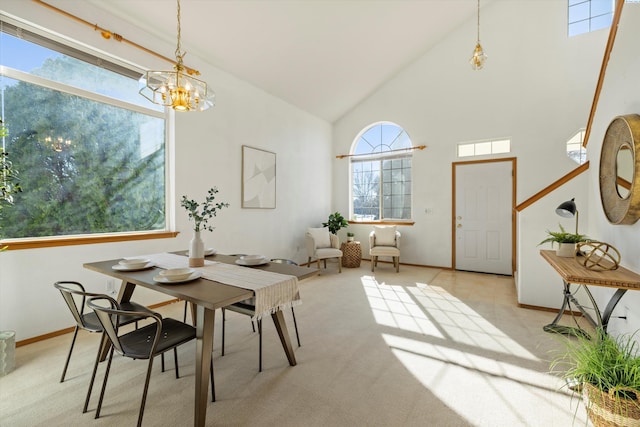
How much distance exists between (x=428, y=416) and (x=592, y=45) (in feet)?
18.9

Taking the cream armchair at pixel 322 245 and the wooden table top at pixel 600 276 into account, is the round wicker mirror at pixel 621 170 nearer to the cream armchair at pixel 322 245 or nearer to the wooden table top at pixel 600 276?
the wooden table top at pixel 600 276

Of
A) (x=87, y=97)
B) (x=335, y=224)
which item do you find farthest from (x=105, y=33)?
(x=335, y=224)

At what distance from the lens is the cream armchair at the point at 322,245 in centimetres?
510

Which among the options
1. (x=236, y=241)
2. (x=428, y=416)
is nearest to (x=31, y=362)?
(x=236, y=241)

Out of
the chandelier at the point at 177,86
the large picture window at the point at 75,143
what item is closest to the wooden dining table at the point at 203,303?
the chandelier at the point at 177,86

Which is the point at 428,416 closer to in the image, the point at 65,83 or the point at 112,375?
the point at 112,375

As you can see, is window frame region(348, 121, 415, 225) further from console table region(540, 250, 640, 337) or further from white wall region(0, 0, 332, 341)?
console table region(540, 250, 640, 337)

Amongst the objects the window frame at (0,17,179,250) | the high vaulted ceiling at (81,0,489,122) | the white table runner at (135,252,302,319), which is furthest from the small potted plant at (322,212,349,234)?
the white table runner at (135,252,302,319)

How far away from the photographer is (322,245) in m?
5.32

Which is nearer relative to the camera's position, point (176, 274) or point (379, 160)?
point (176, 274)

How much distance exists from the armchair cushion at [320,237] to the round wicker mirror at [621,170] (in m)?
3.82

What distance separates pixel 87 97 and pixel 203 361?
9.58ft

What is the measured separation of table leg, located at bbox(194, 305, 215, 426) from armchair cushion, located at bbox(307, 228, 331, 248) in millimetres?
3710

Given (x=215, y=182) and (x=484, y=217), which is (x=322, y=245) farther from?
→ (x=484, y=217)
